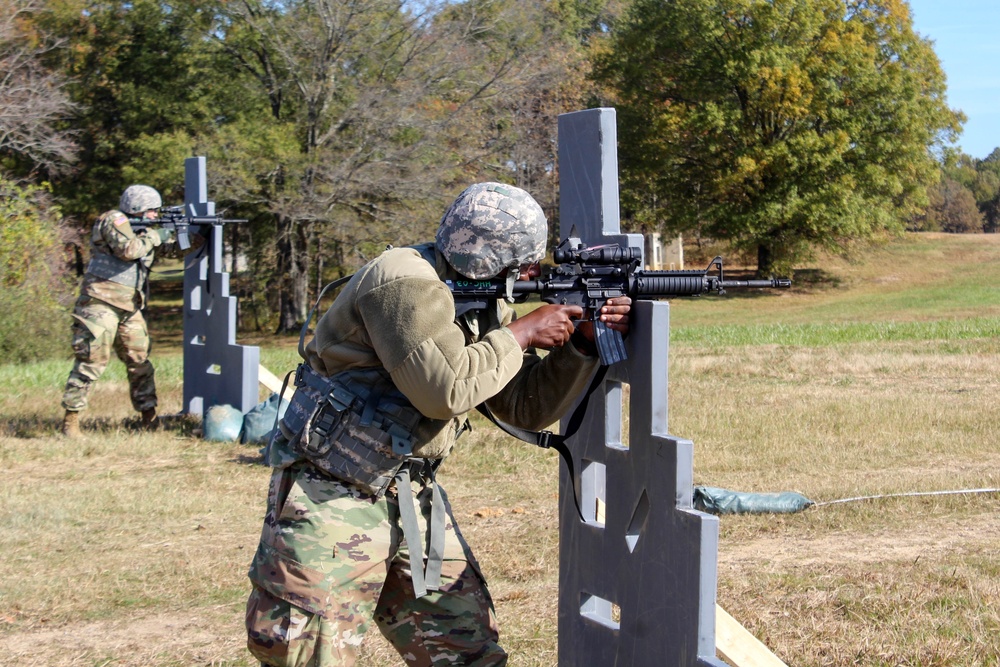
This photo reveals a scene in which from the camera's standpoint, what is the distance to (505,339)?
3.38 meters

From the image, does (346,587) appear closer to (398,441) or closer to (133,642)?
(398,441)

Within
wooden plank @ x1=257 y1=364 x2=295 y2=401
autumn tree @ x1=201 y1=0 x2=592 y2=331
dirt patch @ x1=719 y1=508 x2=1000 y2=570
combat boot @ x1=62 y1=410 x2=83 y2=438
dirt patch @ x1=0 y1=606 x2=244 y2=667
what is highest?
autumn tree @ x1=201 y1=0 x2=592 y2=331

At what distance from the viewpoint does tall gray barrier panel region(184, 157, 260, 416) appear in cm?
950

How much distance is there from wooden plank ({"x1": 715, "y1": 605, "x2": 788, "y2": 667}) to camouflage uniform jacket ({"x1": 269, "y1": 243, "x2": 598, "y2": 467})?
1.26 meters

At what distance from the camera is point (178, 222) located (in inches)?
379

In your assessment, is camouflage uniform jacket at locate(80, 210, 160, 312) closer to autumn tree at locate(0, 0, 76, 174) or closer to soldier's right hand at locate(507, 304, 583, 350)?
soldier's right hand at locate(507, 304, 583, 350)

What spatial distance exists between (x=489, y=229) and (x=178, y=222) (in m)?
6.89

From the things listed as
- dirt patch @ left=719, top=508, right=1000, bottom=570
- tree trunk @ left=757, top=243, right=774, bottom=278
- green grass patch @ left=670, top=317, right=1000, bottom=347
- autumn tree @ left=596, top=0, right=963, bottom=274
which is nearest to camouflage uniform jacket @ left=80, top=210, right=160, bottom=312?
dirt patch @ left=719, top=508, right=1000, bottom=570

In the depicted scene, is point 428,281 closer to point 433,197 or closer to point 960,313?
point 433,197

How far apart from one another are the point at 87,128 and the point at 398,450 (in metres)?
29.5

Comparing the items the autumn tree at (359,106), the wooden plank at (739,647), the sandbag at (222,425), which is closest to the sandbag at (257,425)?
the sandbag at (222,425)

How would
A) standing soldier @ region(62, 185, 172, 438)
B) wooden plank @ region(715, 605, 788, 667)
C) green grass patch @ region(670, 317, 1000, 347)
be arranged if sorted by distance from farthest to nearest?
green grass patch @ region(670, 317, 1000, 347), standing soldier @ region(62, 185, 172, 438), wooden plank @ region(715, 605, 788, 667)

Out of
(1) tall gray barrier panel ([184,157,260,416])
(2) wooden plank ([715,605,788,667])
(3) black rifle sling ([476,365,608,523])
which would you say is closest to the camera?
(3) black rifle sling ([476,365,608,523])

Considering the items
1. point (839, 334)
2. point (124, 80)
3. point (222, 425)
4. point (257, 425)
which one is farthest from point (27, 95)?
point (257, 425)
